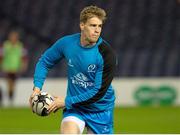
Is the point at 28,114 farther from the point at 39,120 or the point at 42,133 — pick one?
the point at 42,133

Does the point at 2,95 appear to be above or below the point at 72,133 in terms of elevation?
below

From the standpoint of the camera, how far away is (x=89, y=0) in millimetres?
20328

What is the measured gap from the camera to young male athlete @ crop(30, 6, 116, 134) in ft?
22.6

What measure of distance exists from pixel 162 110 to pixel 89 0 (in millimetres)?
5252

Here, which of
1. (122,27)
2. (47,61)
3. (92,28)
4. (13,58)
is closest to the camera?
(92,28)

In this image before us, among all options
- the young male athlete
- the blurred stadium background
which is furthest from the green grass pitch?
the young male athlete

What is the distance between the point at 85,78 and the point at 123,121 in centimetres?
679

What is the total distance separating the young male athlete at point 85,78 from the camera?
690cm

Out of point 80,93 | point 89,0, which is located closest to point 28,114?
point 89,0

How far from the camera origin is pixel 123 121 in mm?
13766

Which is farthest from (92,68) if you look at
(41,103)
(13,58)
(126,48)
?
(126,48)

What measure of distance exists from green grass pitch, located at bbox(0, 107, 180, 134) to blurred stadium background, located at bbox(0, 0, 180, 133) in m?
0.02

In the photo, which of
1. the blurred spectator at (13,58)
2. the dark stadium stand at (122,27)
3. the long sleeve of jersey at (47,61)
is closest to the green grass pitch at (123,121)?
the blurred spectator at (13,58)

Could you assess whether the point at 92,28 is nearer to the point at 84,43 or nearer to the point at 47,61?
the point at 84,43
